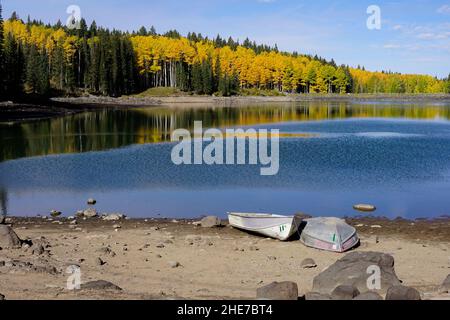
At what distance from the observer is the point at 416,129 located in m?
76.6

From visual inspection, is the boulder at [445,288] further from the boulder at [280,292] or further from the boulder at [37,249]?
the boulder at [37,249]

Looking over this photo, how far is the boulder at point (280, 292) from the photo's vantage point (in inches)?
539

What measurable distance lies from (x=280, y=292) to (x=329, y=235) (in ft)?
27.3

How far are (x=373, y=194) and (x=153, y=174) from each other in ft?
52.4

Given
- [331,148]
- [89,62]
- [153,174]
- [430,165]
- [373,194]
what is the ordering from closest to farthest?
[373,194], [153,174], [430,165], [331,148], [89,62]

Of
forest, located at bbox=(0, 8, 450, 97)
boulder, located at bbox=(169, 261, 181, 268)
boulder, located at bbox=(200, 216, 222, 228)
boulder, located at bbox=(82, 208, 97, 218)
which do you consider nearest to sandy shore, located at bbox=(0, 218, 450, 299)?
boulder, located at bbox=(169, 261, 181, 268)

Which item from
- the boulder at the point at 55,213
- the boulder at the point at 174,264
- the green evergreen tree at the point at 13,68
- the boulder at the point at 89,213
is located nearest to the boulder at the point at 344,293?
the boulder at the point at 174,264

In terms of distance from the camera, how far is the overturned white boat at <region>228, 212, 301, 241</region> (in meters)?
22.7

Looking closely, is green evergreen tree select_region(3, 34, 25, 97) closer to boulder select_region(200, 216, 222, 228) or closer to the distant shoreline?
the distant shoreline

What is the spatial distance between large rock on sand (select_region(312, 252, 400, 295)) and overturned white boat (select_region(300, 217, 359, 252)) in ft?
14.0

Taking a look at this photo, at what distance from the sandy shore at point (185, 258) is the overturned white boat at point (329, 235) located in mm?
414

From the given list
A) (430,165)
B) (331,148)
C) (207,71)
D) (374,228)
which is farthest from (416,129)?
(207,71)
